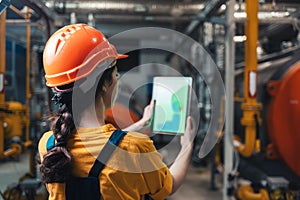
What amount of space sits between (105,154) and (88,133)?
0.31 feet

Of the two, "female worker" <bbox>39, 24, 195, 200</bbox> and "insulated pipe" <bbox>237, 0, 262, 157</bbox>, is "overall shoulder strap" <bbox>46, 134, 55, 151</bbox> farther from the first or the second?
"insulated pipe" <bbox>237, 0, 262, 157</bbox>

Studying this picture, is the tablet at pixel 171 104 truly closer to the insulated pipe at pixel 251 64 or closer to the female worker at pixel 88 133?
the female worker at pixel 88 133

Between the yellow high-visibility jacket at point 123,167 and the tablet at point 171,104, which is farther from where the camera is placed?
the tablet at point 171,104

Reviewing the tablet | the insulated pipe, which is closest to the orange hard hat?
the tablet

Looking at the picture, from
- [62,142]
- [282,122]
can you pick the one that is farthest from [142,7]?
[62,142]

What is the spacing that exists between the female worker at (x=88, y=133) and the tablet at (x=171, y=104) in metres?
0.28

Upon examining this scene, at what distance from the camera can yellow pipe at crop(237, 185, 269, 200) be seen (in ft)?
8.91

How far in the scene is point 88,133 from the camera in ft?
3.18

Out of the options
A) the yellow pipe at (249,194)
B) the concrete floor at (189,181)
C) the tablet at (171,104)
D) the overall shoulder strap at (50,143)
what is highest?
the tablet at (171,104)

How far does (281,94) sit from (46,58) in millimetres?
2199

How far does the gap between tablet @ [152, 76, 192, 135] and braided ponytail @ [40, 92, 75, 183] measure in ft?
1.45

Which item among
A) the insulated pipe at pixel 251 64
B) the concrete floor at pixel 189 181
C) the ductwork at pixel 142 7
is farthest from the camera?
the ductwork at pixel 142 7

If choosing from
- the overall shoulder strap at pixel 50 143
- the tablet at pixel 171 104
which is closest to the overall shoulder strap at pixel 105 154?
the overall shoulder strap at pixel 50 143

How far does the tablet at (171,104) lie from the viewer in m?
1.25
